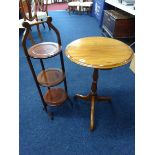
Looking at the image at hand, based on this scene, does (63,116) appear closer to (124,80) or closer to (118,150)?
(118,150)

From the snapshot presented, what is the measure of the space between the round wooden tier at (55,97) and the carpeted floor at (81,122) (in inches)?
5.5

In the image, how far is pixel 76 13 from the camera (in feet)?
16.4

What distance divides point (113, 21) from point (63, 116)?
1.88m

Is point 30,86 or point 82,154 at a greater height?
point 30,86

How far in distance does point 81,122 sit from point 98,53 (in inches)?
26.5

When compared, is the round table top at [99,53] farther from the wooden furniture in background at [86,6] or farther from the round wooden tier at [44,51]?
the wooden furniture in background at [86,6]

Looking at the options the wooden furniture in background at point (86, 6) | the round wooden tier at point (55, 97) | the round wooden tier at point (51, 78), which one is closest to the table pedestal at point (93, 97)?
the round wooden tier at point (55, 97)

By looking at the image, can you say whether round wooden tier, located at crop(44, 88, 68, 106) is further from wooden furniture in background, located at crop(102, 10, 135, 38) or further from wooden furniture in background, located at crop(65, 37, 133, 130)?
wooden furniture in background, located at crop(102, 10, 135, 38)

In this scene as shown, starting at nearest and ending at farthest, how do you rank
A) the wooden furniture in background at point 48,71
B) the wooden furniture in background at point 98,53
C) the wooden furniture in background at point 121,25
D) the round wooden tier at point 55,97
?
the wooden furniture in background at point 98,53 → the wooden furniture in background at point 48,71 → the round wooden tier at point 55,97 → the wooden furniture in background at point 121,25

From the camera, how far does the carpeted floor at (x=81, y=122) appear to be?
4.59ft

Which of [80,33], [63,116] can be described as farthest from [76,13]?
[63,116]

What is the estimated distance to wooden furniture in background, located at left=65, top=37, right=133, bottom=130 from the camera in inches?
46.9

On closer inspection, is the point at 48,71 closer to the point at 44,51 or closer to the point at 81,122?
the point at 44,51
